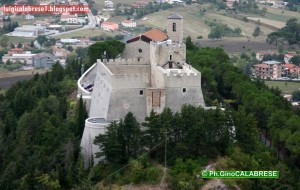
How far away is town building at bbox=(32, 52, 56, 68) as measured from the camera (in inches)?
3068

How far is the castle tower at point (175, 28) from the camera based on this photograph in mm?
35469

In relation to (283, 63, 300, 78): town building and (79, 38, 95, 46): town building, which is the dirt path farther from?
(79, 38, 95, 46): town building

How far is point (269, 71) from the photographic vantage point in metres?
70.3

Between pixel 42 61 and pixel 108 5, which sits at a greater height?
pixel 42 61

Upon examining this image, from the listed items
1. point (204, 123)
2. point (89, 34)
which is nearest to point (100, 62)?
point (204, 123)

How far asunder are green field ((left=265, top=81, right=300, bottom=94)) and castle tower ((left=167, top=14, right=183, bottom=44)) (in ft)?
93.5

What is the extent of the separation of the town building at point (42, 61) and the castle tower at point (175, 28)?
4369 centimetres

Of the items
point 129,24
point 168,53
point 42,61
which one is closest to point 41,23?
point 129,24

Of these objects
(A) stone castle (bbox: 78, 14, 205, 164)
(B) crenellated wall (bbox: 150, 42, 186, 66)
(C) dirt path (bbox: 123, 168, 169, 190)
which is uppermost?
(B) crenellated wall (bbox: 150, 42, 186, 66)

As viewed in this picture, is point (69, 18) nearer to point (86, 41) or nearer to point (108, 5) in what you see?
point (108, 5)

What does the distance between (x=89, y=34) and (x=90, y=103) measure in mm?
60845

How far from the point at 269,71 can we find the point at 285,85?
486 cm

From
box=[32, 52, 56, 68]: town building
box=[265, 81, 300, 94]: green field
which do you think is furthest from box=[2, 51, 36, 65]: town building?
box=[265, 81, 300, 94]: green field

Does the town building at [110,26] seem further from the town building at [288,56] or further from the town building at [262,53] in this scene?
the town building at [288,56]
